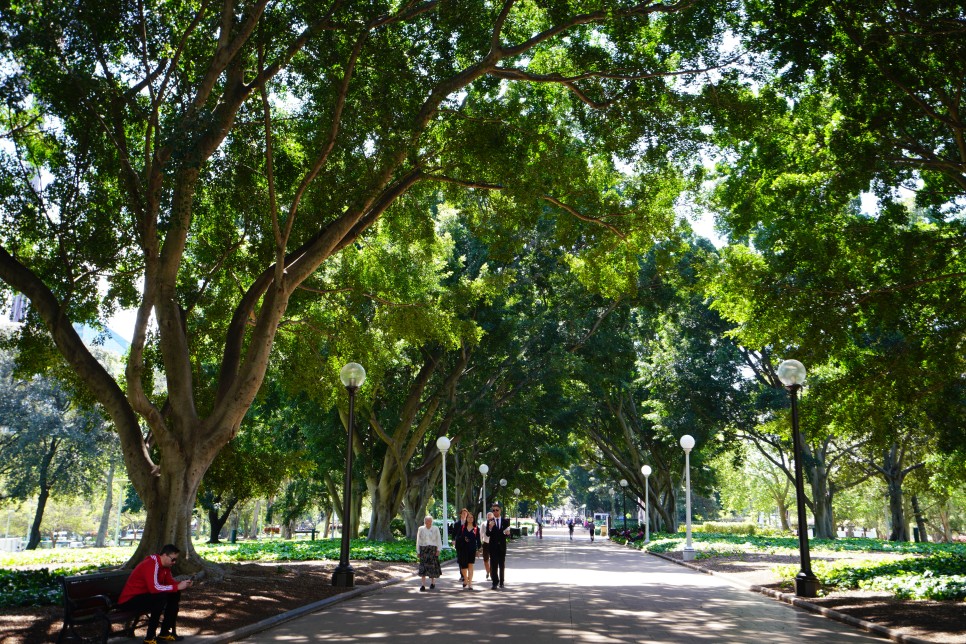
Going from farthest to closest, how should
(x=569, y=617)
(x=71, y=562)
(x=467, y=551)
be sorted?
(x=71, y=562)
(x=467, y=551)
(x=569, y=617)

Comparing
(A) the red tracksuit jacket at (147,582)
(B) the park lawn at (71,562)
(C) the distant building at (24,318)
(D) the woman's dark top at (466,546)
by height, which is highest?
(C) the distant building at (24,318)

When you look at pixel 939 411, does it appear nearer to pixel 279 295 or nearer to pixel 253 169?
pixel 279 295

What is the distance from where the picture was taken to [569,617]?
34.9ft

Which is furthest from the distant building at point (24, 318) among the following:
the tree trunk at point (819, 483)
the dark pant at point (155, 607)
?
the tree trunk at point (819, 483)

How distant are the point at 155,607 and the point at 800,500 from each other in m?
11.7

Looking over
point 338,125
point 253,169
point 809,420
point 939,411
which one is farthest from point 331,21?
point 939,411

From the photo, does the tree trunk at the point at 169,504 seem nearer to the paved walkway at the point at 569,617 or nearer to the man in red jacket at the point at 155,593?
the paved walkway at the point at 569,617

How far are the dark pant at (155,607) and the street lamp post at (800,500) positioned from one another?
10.1 m

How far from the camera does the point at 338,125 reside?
41.3 ft

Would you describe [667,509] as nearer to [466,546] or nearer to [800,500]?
[800,500]

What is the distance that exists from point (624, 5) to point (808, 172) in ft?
16.4

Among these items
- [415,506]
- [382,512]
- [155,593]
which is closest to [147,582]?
[155,593]

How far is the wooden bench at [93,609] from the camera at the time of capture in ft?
25.3

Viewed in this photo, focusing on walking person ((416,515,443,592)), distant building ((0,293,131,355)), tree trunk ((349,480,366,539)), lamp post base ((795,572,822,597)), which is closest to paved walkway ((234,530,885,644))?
walking person ((416,515,443,592))
